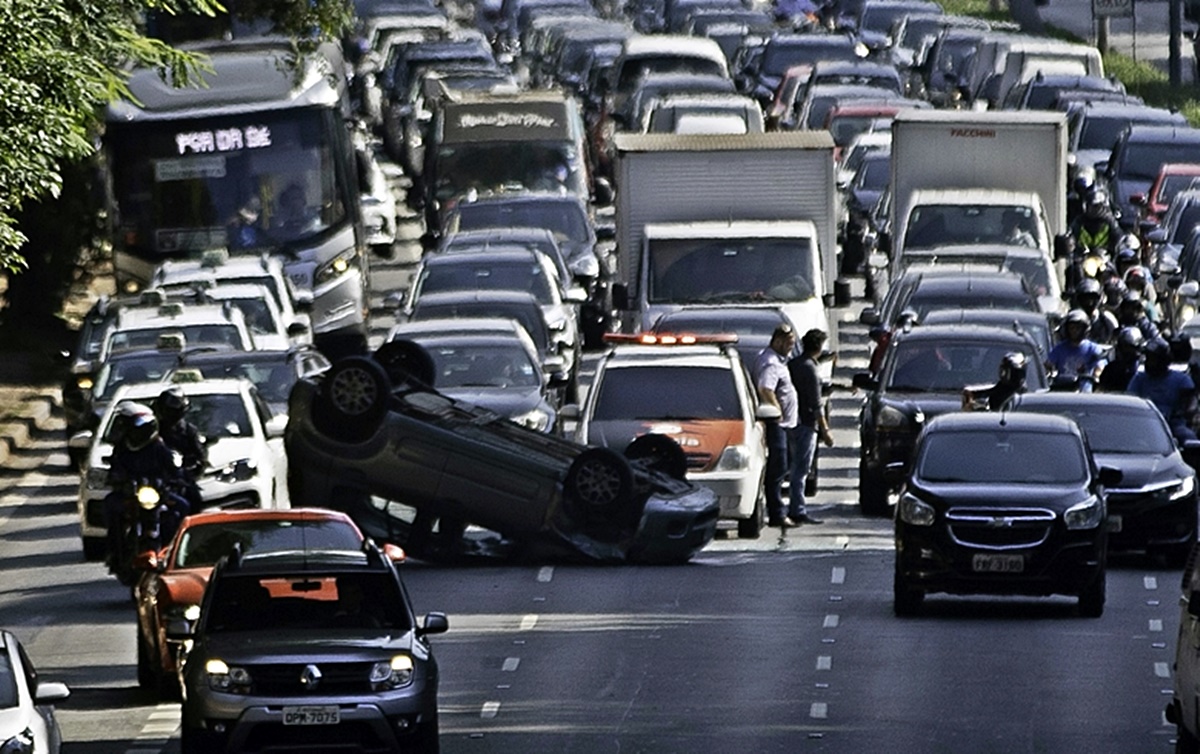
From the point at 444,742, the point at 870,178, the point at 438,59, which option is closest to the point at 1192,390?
the point at 444,742

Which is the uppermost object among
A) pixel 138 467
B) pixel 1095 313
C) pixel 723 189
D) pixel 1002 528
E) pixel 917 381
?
pixel 138 467

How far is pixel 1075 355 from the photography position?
31.6m

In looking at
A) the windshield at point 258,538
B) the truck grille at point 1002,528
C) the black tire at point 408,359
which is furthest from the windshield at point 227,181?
the windshield at point 258,538

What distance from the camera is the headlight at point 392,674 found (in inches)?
725

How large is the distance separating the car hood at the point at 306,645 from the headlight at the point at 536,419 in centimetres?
1323

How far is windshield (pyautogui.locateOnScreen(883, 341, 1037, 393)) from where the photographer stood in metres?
31.9

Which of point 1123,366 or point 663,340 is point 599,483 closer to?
point 663,340

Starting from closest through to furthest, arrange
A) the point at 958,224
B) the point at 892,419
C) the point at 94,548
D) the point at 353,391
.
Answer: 1. the point at 353,391
2. the point at 94,548
3. the point at 892,419
4. the point at 958,224

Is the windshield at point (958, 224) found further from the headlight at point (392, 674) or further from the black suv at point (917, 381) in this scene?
the headlight at point (392, 674)

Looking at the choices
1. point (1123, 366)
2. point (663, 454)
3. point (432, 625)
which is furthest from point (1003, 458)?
point (432, 625)

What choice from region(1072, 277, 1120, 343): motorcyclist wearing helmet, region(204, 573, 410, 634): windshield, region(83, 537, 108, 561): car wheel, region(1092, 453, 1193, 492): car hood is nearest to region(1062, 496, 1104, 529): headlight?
region(1092, 453, 1193, 492): car hood

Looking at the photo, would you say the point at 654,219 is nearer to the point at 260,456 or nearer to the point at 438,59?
the point at 260,456

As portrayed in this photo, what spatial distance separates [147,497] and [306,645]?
19.5ft

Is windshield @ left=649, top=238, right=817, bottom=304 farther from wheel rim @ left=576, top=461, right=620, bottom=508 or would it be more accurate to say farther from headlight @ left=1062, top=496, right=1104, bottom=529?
headlight @ left=1062, top=496, right=1104, bottom=529
